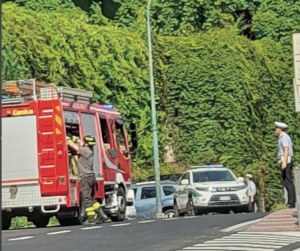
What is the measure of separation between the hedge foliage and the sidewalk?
2115 centimetres

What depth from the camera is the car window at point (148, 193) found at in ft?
116

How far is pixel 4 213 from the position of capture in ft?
66.8

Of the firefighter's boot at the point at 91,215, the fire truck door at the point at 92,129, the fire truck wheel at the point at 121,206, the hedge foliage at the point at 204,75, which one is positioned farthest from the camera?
the hedge foliage at the point at 204,75

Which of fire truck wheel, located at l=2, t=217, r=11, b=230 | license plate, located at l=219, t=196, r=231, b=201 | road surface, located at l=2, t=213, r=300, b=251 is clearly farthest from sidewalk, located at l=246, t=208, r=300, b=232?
license plate, located at l=219, t=196, r=231, b=201

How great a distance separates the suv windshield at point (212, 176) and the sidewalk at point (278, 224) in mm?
12328

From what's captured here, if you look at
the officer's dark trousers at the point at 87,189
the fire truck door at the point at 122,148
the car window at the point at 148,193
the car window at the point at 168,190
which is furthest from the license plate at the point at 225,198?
the officer's dark trousers at the point at 87,189

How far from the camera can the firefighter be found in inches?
758

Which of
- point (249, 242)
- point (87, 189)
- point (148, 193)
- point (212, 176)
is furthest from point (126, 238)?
point (148, 193)

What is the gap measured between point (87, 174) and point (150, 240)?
6.90 metres

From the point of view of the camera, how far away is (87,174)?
19.3 m

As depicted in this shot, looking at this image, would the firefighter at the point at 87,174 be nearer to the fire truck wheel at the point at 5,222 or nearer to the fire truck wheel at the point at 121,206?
the fire truck wheel at the point at 5,222

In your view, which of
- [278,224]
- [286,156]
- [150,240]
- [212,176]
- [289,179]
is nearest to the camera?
[150,240]

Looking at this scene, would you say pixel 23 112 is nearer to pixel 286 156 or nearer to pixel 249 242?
pixel 286 156

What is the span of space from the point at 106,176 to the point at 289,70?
2762cm
